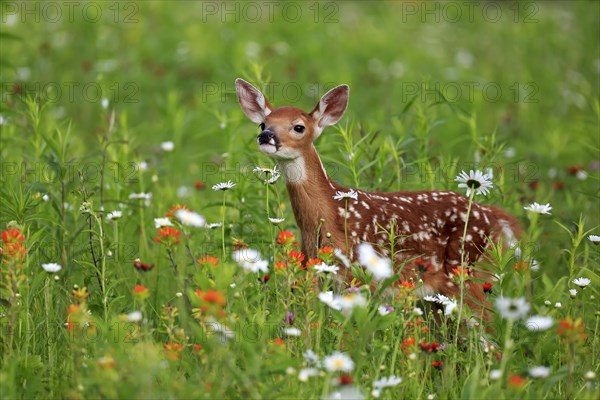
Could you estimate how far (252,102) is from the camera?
5789mm

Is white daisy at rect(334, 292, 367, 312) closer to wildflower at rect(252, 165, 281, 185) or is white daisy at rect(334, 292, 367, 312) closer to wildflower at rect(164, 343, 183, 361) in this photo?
wildflower at rect(164, 343, 183, 361)

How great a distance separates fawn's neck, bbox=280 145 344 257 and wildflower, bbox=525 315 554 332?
1448mm

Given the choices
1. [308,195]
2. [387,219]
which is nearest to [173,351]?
[308,195]

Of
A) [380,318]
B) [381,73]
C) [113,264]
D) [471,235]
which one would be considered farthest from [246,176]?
[381,73]

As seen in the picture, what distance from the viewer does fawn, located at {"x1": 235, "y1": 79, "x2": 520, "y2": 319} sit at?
5.29 m

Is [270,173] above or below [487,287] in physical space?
above

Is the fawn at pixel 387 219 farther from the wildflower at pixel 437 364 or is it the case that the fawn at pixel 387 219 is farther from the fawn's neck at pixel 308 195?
the wildflower at pixel 437 364

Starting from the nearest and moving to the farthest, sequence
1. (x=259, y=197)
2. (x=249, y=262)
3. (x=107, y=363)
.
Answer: (x=107, y=363) → (x=249, y=262) → (x=259, y=197)

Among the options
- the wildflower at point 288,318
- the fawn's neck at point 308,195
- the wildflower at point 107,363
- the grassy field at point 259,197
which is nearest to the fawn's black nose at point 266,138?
the fawn's neck at point 308,195

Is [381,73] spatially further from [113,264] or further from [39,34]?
[113,264]

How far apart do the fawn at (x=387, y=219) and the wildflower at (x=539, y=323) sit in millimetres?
975

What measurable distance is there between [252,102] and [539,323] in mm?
2569

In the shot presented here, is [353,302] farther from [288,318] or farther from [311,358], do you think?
[288,318]

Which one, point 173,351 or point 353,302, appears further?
point 173,351
